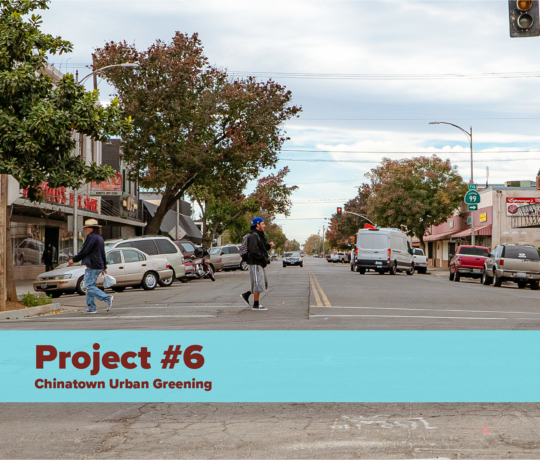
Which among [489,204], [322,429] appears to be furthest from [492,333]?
[489,204]

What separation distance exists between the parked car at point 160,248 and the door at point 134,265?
1.58 m

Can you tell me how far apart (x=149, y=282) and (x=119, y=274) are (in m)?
1.53

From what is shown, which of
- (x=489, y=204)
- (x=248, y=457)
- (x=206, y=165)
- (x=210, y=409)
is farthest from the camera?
(x=489, y=204)

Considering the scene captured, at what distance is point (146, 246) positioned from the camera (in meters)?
27.1

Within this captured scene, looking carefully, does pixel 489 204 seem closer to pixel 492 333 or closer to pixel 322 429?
pixel 492 333

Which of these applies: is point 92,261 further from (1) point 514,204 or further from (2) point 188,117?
(1) point 514,204

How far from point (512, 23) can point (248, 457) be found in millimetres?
10869

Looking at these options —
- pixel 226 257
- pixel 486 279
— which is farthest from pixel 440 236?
pixel 486 279

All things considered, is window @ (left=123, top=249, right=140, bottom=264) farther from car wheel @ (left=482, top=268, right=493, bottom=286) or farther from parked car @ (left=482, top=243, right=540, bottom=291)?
car wheel @ (left=482, top=268, right=493, bottom=286)

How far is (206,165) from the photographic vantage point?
122 ft

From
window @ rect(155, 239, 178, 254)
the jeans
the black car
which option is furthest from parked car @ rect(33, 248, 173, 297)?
the black car

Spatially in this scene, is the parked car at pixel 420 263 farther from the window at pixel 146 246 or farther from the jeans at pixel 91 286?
the jeans at pixel 91 286

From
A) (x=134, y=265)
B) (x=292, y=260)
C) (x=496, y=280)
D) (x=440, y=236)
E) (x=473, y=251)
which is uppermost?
(x=440, y=236)

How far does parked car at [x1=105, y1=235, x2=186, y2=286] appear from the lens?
26.4m
